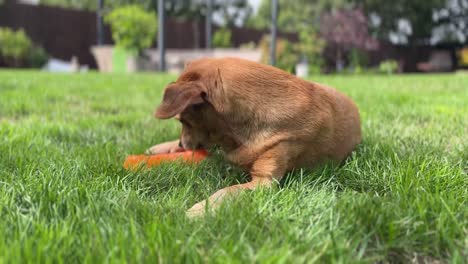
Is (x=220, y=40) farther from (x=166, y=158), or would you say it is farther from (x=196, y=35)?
(x=166, y=158)

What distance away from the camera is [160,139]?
284 centimetres

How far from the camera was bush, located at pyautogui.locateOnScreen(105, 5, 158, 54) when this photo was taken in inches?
655

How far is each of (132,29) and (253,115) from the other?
15679mm

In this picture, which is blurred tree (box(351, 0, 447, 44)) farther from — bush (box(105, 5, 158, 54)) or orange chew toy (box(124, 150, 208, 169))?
orange chew toy (box(124, 150, 208, 169))

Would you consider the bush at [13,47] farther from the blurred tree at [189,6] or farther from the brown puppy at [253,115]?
the brown puppy at [253,115]

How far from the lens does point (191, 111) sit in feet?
6.31

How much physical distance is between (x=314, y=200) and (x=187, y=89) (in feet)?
2.25

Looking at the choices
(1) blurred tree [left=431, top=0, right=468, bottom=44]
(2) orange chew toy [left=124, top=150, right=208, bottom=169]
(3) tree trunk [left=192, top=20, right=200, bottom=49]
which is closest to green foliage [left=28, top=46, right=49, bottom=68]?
(3) tree trunk [left=192, top=20, right=200, bottom=49]

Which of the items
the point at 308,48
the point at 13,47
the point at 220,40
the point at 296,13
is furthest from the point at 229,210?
the point at 296,13

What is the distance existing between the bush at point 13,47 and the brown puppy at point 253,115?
17299 millimetres

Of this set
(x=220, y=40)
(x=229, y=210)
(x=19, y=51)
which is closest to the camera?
(x=229, y=210)

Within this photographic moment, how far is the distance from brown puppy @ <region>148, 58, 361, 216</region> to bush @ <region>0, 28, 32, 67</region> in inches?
681

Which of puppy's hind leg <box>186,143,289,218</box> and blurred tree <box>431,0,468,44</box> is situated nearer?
puppy's hind leg <box>186,143,289,218</box>

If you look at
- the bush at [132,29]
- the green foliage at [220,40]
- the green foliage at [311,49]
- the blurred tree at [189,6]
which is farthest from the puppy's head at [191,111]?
the blurred tree at [189,6]
